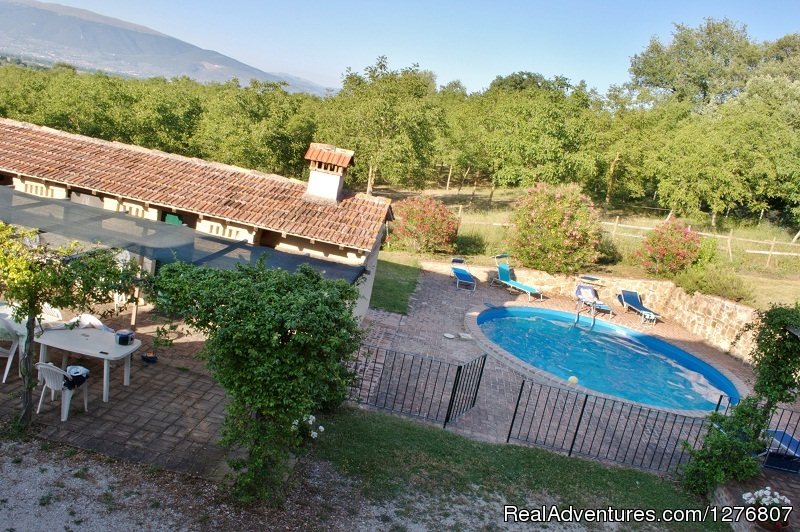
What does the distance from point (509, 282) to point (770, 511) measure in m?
13.2

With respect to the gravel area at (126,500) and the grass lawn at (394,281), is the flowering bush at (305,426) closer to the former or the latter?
the gravel area at (126,500)

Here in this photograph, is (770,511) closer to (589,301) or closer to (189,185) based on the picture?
(589,301)

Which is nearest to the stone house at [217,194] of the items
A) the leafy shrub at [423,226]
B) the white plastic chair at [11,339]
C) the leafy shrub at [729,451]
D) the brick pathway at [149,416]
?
the brick pathway at [149,416]

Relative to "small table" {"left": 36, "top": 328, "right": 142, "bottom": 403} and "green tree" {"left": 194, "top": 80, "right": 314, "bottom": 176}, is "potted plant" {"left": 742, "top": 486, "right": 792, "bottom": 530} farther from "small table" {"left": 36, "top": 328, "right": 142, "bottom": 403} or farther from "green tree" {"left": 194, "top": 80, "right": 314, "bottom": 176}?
"green tree" {"left": 194, "top": 80, "right": 314, "bottom": 176}

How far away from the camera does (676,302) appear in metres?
20.7

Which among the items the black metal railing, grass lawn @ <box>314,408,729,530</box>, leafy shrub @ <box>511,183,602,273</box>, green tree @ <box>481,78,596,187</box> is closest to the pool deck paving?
the black metal railing

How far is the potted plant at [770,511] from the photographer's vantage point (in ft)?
25.5

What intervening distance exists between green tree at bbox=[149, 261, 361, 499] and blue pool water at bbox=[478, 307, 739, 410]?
10.0 m

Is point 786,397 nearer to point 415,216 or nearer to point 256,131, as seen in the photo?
point 415,216

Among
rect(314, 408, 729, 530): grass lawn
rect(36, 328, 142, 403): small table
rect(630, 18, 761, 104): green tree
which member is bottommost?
rect(314, 408, 729, 530): grass lawn

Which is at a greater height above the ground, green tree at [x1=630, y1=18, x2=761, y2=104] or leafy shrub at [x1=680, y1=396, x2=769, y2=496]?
green tree at [x1=630, y1=18, x2=761, y2=104]

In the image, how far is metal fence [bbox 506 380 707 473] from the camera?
A: 32.9 ft

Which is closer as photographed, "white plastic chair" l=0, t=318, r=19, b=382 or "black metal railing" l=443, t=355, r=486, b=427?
"white plastic chair" l=0, t=318, r=19, b=382

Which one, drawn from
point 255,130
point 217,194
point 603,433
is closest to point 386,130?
point 255,130
